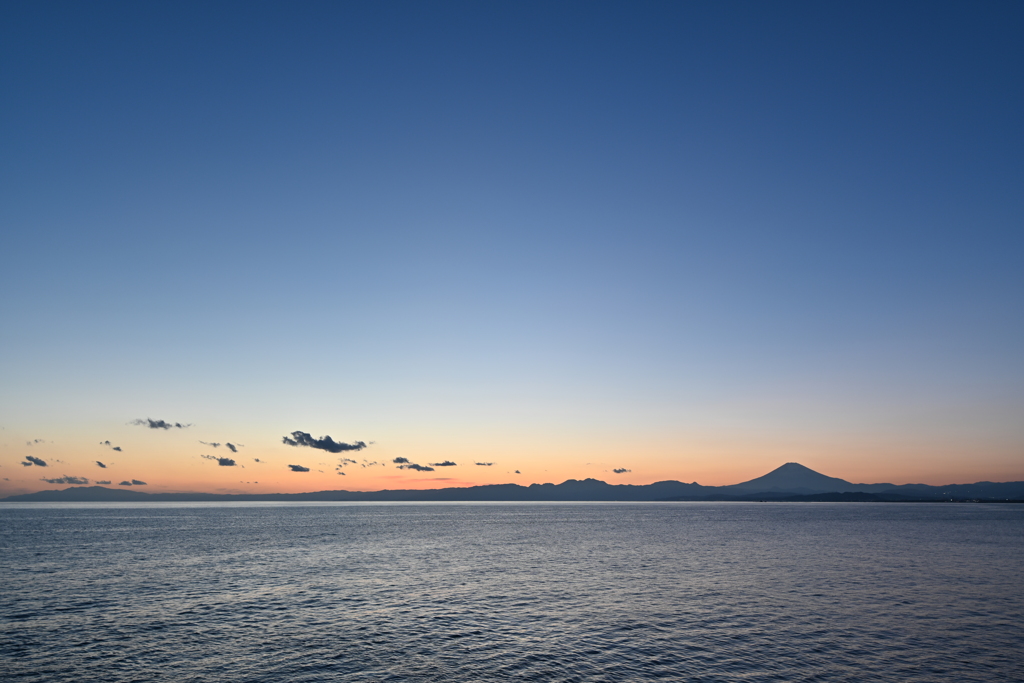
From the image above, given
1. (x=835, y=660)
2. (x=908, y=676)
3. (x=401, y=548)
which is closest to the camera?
(x=908, y=676)

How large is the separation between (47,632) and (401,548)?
213 ft

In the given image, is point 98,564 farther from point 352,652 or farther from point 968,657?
point 968,657

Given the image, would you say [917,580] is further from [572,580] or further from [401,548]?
[401,548]

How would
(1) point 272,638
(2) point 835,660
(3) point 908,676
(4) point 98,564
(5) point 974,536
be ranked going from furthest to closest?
(5) point 974,536
(4) point 98,564
(1) point 272,638
(2) point 835,660
(3) point 908,676

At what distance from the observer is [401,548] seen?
101438 millimetres

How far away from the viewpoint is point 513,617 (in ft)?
149

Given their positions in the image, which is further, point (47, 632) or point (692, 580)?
point (692, 580)

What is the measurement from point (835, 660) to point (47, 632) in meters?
52.5

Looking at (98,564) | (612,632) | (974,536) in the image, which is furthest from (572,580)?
(974,536)

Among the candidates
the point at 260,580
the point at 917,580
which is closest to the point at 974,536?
the point at 917,580

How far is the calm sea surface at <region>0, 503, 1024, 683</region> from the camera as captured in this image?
3266cm

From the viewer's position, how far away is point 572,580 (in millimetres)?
63812

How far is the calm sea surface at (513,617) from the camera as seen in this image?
3266 centimetres

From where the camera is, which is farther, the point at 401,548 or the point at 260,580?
the point at 401,548
